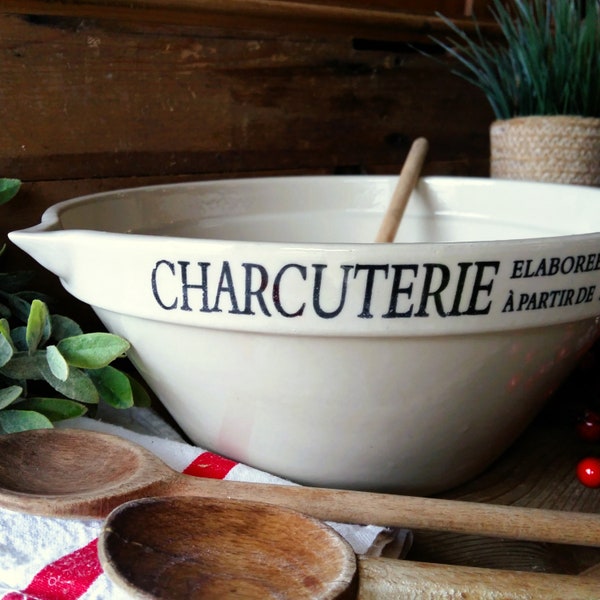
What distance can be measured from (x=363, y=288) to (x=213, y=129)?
38 cm

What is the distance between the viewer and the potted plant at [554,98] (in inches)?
24.1

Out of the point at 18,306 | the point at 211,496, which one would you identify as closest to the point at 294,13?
the point at 18,306

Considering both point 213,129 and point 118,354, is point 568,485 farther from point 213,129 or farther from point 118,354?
point 213,129

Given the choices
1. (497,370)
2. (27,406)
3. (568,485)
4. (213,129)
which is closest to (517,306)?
(497,370)

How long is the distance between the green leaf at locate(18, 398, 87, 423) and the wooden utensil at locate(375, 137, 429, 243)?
0.84 ft

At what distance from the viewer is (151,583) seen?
0.25 m

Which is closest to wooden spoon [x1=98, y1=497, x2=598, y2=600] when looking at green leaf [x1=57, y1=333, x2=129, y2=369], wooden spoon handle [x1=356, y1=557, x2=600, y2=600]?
wooden spoon handle [x1=356, y1=557, x2=600, y2=600]

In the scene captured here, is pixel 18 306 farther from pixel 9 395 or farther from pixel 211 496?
pixel 211 496

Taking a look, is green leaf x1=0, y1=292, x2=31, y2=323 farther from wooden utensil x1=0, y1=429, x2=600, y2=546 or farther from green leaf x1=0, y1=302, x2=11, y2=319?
wooden utensil x1=0, y1=429, x2=600, y2=546

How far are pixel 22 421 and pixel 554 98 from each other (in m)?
0.52

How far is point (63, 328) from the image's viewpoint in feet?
1.44

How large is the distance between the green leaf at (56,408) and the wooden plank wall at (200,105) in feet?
0.59

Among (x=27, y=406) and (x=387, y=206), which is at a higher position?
(x=387, y=206)

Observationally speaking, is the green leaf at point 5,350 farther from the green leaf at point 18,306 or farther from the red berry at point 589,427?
the red berry at point 589,427
